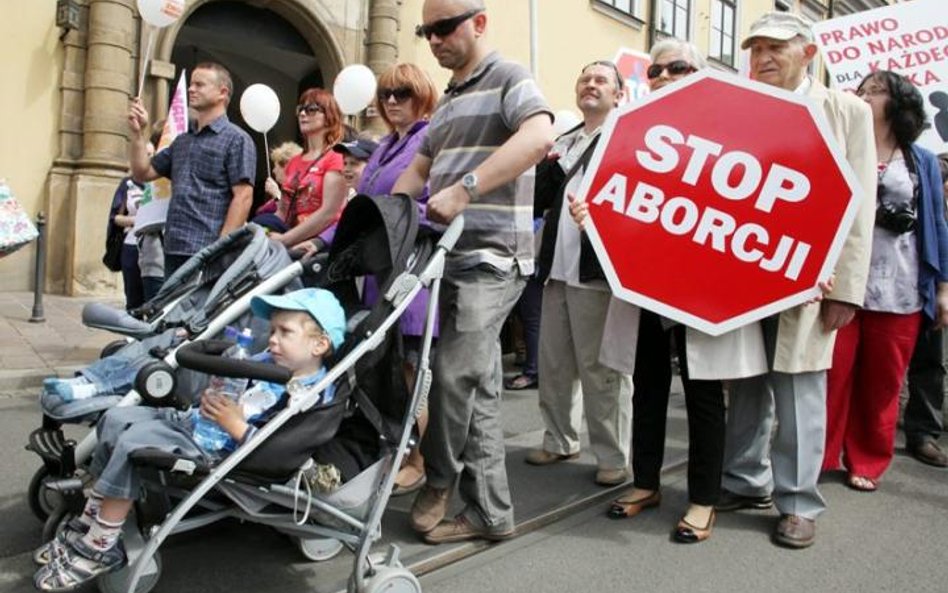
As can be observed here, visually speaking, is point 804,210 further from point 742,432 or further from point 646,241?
point 742,432

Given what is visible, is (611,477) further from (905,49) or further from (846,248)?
(905,49)

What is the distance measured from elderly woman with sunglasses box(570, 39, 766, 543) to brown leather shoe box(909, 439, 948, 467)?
5.76ft

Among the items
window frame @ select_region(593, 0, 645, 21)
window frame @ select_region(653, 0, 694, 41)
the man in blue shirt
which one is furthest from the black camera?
window frame @ select_region(653, 0, 694, 41)

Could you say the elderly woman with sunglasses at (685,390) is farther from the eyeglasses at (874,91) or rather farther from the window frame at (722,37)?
the window frame at (722,37)

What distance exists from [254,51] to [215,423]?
33.1ft

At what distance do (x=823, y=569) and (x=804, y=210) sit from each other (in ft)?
4.24

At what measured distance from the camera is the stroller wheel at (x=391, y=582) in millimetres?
2152

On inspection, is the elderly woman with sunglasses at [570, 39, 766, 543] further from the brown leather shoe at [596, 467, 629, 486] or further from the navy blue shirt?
the navy blue shirt

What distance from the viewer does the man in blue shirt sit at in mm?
4016

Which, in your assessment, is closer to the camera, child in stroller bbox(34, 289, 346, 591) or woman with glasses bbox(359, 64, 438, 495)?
child in stroller bbox(34, 289, 346, 591)

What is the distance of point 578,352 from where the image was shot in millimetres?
3660

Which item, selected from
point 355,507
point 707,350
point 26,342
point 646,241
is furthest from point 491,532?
point 26,342

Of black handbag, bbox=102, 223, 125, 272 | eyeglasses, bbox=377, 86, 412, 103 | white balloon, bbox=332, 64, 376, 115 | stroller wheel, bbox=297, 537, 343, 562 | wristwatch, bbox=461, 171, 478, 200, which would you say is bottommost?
stroller wheel, bbox=297, 537, 343, 562

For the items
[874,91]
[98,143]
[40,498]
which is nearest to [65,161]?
[98,143]
